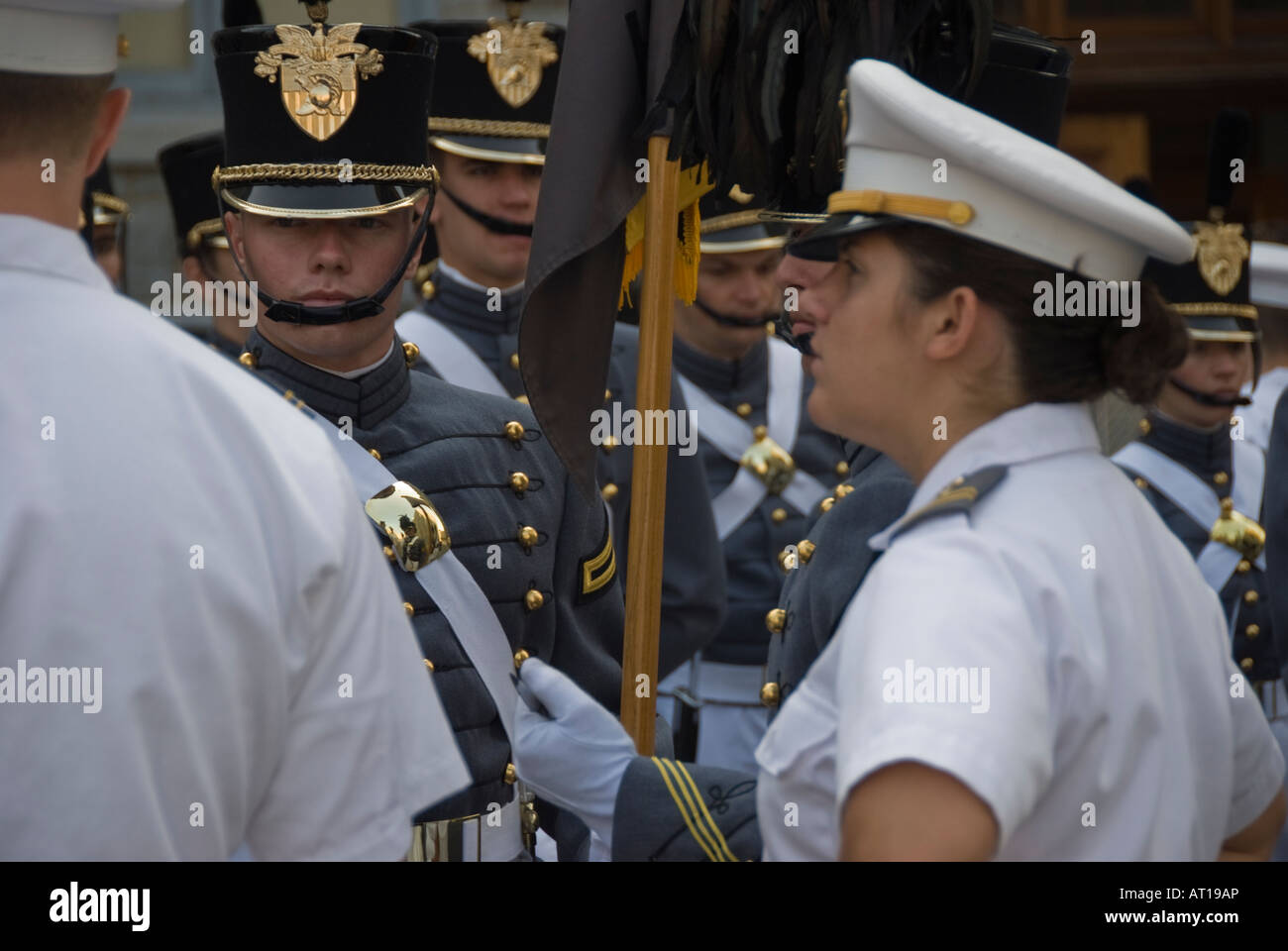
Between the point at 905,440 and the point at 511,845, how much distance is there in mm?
1376

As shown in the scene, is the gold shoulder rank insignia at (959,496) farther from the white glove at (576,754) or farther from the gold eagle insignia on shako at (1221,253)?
the gold eagle insignia on shako at (1221,253)

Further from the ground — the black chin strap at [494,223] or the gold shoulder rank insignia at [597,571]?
the black chin strap at [494,223]

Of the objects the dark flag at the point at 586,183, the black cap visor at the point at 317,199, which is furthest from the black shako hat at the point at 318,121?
the dark flag at the point at 586,183

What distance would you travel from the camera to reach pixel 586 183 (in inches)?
123

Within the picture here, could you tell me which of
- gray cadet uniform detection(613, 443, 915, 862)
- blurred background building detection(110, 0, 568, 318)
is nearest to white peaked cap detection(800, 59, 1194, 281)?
gray cadet uniform detection(613, 443, 915, 862)

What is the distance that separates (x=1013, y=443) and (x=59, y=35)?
1.11m

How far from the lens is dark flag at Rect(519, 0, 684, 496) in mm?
3096

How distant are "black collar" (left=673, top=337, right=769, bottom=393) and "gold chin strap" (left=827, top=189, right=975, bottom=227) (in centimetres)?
376

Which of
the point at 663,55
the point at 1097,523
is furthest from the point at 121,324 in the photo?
the point at 663,55

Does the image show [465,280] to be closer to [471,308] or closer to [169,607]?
[471,308]

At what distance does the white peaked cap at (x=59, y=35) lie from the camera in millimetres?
1822

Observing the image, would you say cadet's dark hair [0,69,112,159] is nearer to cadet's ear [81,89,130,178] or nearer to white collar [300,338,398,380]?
cadet's ear [81,89,130,178]

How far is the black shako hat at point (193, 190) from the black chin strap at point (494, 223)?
5.33ft

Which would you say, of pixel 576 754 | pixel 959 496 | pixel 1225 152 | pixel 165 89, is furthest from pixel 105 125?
pixel 165 89
